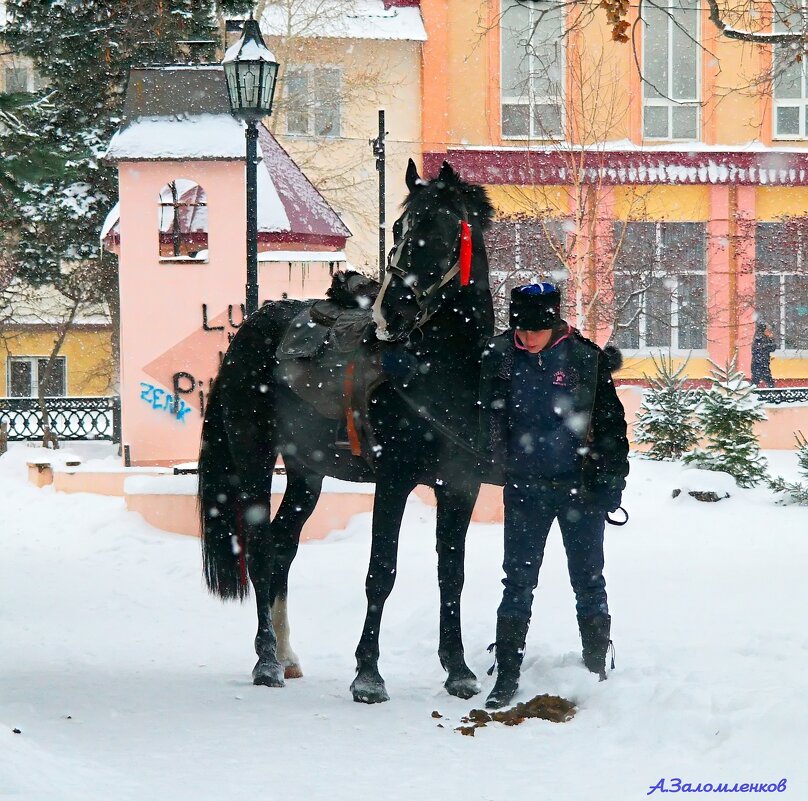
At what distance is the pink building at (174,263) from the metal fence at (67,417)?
26.0 feet

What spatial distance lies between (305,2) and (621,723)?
2750 cm

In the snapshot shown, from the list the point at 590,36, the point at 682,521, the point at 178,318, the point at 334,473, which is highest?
the point at 590,36

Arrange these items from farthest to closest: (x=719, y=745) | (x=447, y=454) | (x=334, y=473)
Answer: (x=334, y=473)
(x=447, y=454)
(x=719, y=745)

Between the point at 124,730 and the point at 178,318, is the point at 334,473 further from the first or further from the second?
the point at 178,318

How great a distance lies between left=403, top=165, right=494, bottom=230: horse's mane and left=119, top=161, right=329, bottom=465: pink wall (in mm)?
9450

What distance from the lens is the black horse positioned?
20.4ft

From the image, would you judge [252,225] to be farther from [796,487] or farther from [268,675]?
[796,487]

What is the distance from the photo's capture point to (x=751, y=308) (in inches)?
1178

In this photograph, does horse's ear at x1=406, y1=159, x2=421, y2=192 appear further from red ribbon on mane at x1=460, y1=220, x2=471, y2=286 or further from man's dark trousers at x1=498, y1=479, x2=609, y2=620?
man's dark trousers at x1=498, y1=479, x2=609, y2=620

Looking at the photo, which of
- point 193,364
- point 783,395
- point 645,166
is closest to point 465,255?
point 193,364

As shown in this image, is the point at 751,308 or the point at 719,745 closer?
the point at 719,745

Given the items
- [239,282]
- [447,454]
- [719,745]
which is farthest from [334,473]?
[239,282]

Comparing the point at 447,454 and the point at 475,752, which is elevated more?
the point at 447,454

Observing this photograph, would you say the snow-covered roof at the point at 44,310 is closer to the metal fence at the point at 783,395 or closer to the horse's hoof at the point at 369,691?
the metal fence at the point at 783,395
